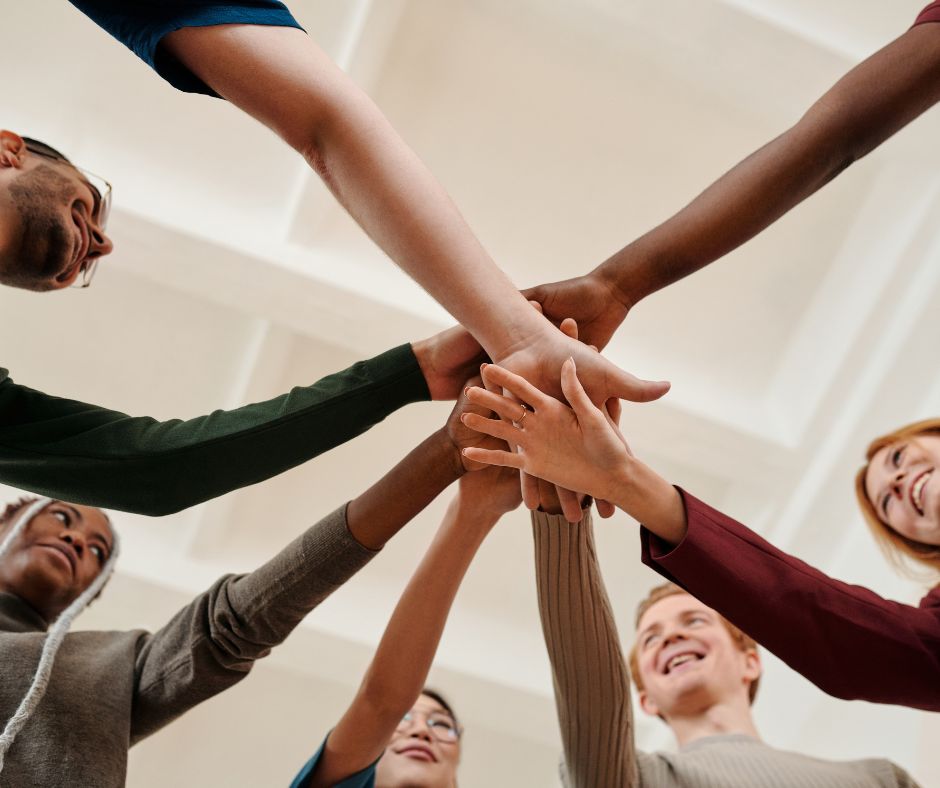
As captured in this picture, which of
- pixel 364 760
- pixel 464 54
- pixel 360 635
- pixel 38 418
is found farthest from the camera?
pixel 360 635

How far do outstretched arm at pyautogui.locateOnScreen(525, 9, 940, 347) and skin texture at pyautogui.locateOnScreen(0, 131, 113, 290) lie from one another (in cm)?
111

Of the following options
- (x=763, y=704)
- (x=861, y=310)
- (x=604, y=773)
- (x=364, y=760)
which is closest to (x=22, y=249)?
(x=364, y=760)

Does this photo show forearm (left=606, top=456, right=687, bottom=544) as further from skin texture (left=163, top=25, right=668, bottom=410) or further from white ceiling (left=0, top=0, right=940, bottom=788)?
white ceiling (left=0, top=0, right=940, bottom=788)

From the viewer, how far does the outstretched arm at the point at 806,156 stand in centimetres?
178

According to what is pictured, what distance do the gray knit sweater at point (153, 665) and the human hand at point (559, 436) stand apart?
48 cm

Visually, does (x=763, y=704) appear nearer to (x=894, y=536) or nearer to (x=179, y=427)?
(x=894, y=536)

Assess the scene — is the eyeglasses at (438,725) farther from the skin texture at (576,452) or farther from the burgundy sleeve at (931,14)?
the burgundy sleeve at (931,14)

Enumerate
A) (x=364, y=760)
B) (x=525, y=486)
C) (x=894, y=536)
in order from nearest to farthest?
1. (x=525, y=486)
2. (x=364, y=760)
3. (x=894, y=536)

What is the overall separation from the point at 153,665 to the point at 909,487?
1.67 meters

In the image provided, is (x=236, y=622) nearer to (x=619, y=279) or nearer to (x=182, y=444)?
(x=182, y=444)

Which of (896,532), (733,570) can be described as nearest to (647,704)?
(896,532)

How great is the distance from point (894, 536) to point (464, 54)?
2248mm

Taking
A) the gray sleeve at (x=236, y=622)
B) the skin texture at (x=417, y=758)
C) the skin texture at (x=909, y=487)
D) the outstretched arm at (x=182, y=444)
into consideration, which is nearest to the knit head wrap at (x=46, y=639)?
the gray sleeve at (x=236, y=622)

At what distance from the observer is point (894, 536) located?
2.31 metres
